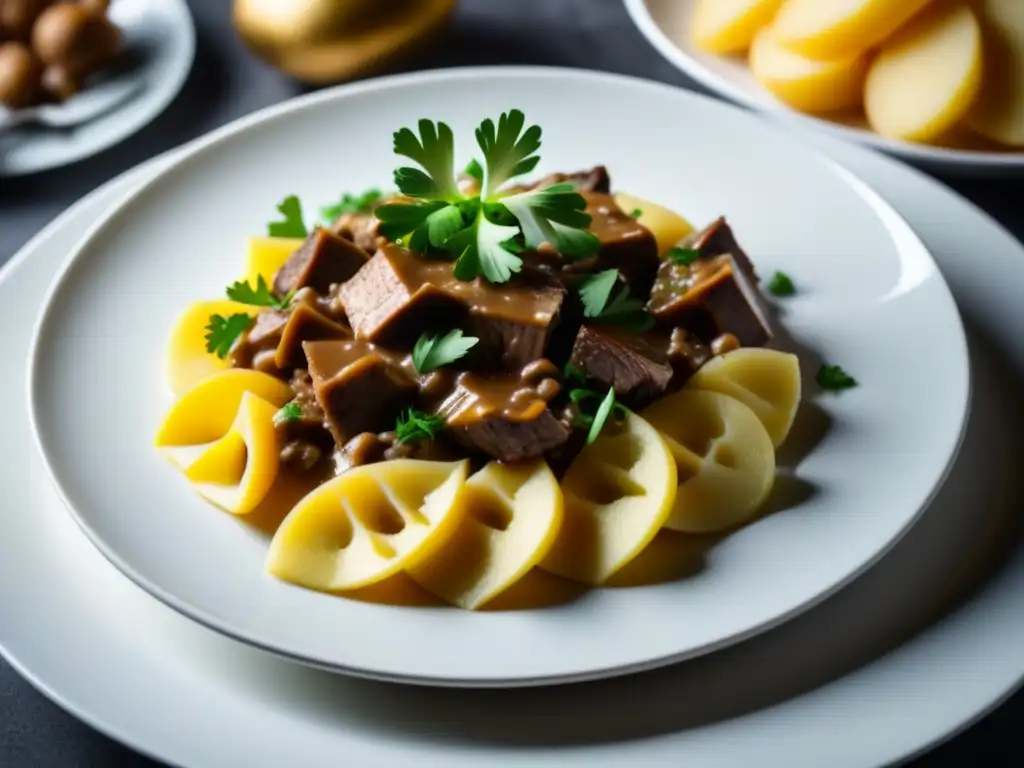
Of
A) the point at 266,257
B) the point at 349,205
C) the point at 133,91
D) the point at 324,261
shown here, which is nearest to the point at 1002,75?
the point at 349,205

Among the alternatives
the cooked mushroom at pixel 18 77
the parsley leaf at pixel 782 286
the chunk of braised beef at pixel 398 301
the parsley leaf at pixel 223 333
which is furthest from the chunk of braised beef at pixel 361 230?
the cooked mushroom at pixel 18 77

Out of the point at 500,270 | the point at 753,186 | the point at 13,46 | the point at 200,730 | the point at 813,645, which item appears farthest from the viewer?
the point at 13,46

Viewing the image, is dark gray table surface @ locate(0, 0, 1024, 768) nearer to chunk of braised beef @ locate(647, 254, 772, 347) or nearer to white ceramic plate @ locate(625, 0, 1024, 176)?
white ceramic plate @ locate(625, 0, 1024, 176)

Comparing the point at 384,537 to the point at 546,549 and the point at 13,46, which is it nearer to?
the point at 546,549

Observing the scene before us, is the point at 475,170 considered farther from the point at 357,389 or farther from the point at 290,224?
the point at 357,389

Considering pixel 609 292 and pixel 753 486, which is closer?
pixel 753 486

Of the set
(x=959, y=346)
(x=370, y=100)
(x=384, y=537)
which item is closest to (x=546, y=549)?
(x=384, y=537)
